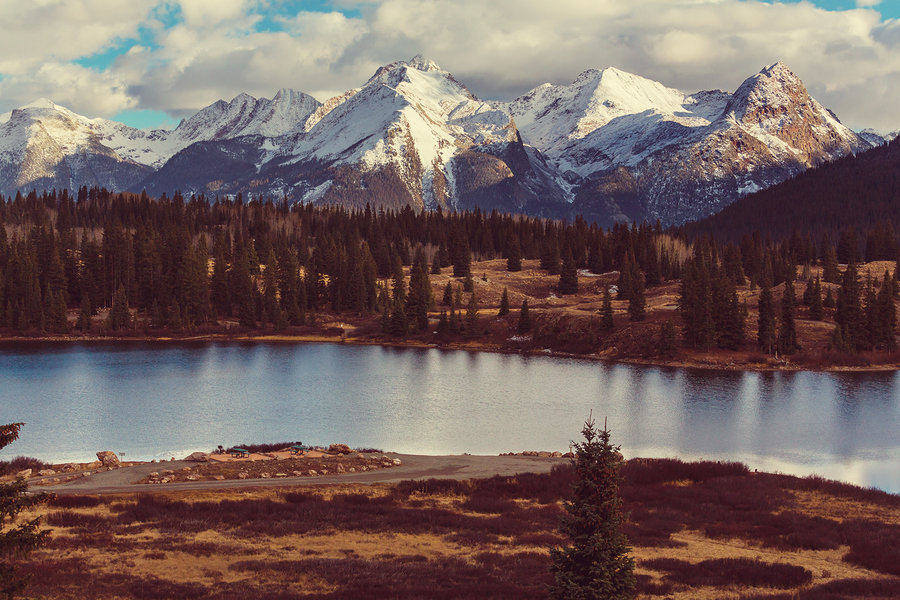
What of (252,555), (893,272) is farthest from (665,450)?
(893,272)

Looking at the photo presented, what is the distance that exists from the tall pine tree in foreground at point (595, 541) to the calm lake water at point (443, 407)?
4187 centimetres

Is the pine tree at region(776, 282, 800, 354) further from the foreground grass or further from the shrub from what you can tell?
the shrub

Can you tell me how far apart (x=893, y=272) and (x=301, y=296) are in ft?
430

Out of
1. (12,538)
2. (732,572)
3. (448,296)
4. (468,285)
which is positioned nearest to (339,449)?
(732,572)

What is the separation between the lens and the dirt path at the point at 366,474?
48.5 metres

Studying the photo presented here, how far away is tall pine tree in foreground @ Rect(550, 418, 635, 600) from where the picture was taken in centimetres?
2523

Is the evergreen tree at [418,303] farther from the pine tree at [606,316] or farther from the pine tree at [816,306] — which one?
the pine tree at [816,306]

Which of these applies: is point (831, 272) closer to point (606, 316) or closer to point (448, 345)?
point (606, 316)

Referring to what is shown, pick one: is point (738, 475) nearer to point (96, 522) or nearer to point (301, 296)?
point (96, 522)

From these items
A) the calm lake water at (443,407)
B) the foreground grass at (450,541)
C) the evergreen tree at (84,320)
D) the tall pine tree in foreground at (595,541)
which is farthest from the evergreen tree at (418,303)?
the tall pine tree in foreground at (595,541)

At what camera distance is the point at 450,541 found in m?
38.9

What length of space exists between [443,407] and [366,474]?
34.5 meters

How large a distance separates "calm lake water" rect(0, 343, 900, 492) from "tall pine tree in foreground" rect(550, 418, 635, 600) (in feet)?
137

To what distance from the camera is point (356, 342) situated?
155500mm
